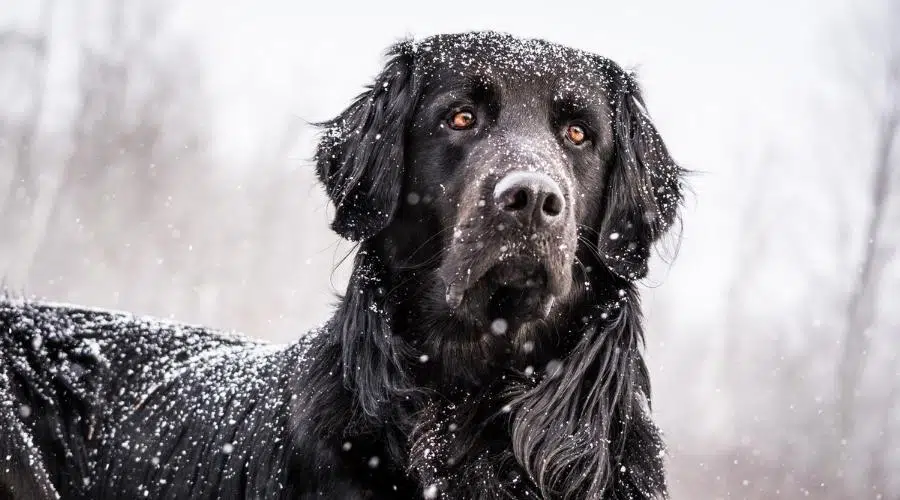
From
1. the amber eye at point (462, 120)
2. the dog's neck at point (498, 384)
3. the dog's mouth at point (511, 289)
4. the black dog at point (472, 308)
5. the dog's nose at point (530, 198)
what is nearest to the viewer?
the dog's nose at point (530, 198)

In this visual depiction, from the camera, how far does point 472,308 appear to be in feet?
10.3

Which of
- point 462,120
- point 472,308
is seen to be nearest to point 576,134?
point 462,120

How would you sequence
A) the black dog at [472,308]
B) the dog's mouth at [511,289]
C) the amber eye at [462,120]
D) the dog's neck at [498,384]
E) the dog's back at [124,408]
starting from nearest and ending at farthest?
the dog's mouth at [511,289], the black dog at [472,308], the dog's neck at [498,384], the amber eye at [462,120], the dog's back at [124,408]

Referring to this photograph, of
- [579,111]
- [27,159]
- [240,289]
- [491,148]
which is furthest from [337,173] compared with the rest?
[240,289]

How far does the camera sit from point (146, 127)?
85.0 feet

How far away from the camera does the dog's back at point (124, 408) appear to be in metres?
3.70

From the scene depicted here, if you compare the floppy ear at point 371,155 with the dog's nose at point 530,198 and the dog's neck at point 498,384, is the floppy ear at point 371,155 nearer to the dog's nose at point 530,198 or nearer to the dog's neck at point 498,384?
the dog's neck at point 498,384

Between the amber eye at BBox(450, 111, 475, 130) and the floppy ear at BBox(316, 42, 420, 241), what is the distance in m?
0.22

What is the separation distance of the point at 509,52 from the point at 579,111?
396 millimetres

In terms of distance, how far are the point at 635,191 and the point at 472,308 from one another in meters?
0.93

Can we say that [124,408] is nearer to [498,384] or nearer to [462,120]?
[498,384]

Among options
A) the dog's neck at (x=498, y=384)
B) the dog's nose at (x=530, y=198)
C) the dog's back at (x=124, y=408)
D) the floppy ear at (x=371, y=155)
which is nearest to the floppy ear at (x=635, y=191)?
the dog's neck at (x=498, y=384)

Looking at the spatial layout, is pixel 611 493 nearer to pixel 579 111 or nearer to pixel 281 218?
pixel 579 111

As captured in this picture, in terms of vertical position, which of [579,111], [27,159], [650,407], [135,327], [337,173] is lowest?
[650,407]
